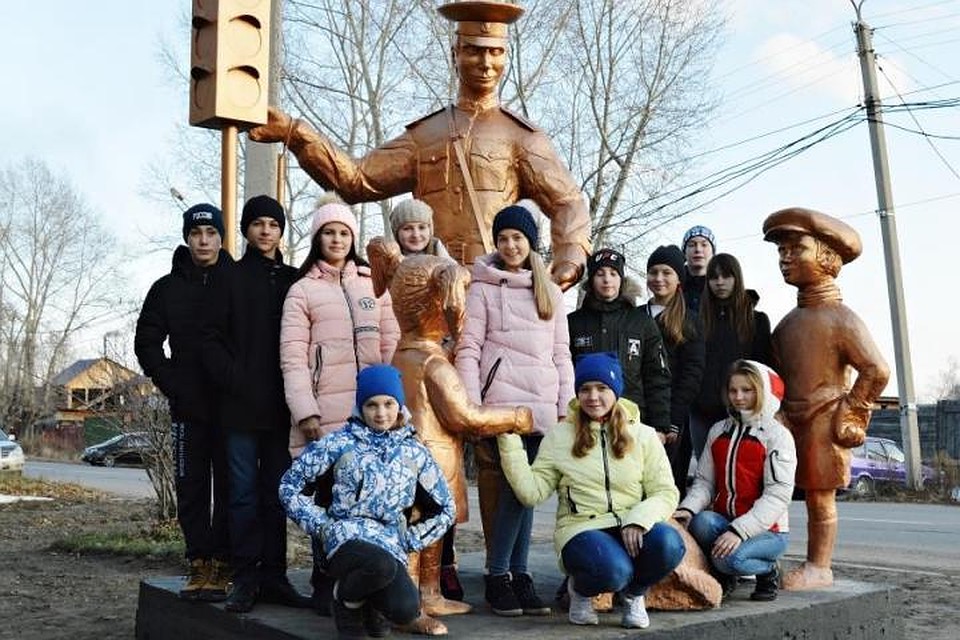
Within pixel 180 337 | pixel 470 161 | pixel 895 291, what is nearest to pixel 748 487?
pixel 470 161

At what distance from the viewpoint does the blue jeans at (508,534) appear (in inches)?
183

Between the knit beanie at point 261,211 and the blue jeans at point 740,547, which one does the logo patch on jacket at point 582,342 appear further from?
the knit beanie at point 261,211

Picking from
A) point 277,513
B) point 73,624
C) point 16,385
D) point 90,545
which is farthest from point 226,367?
point 16,385

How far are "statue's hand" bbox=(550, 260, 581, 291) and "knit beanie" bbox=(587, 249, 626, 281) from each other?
0.20 m

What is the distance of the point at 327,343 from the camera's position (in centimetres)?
473

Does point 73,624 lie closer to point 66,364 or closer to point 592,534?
point 592,534

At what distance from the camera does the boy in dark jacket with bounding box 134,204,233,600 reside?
4922 millimetres

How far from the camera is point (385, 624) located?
401 centimetres

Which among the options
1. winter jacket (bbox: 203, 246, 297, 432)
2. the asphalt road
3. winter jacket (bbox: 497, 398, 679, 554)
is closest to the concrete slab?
winter jacket (bbox: 497, 398, 679, 554)

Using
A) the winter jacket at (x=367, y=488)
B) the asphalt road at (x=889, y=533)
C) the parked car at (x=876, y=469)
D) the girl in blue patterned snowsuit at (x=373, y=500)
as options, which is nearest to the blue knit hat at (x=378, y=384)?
the girl in blue patterned snowsuit at (x=373, y=500)

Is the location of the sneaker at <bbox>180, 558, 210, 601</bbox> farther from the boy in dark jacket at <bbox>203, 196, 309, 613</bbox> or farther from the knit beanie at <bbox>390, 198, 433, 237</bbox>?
the knit beanie at <bbox>390, 198, 433, 237</bbox>

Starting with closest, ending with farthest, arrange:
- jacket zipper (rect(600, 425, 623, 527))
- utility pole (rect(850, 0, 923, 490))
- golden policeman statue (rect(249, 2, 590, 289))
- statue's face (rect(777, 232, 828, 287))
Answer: jacket zipper (rect(600, 425, 623, 527)), statue's face (rect(777, 232, 828, 287)), golden policeman statue (rect(249, 2, 590, 289)), utility pole (rect(850, 0, 923, 490))

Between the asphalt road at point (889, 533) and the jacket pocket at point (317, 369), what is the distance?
235 inches

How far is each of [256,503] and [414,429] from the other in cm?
95
